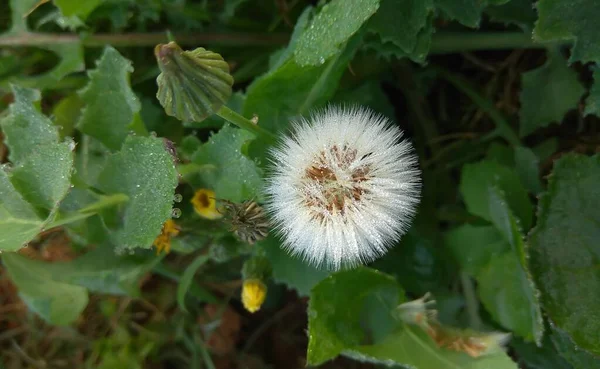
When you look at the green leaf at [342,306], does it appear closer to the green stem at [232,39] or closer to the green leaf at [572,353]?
the green leaf at [572,353]

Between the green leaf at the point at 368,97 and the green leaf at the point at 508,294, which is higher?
the green leaf at the point at 368,97

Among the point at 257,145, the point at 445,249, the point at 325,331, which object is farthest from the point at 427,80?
the point at 325,331

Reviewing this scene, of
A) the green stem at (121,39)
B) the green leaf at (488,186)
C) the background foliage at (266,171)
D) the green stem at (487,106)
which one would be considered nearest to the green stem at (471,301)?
the background foliage at (266,171)

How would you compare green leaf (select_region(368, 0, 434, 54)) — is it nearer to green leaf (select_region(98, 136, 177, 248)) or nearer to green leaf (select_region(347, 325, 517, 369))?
green leaf (select_region(98, 136, 177, 248))

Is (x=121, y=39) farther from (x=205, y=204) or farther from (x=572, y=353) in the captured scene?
(x=572, y=353)

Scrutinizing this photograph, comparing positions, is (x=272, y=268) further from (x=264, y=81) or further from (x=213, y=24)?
(x=213, y=24)

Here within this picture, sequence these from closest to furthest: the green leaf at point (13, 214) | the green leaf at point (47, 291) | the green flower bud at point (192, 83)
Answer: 1. the green flower bud at point (192, 83)
2. the green leaf at point (13, 214)
3. the green leaf at point (47, 291)
